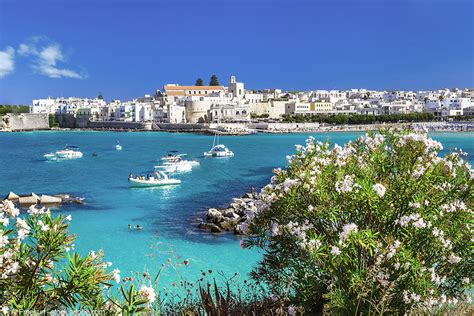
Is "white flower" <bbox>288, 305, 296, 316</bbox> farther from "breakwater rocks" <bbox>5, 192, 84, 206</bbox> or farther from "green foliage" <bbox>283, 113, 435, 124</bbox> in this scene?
"green foliage" <bbox>283, 113, 435, 124</bbox>

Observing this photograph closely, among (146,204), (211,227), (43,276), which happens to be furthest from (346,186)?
(146,204)

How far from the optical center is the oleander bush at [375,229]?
411 cm

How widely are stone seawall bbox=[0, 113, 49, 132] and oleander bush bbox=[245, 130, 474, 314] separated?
11113cm

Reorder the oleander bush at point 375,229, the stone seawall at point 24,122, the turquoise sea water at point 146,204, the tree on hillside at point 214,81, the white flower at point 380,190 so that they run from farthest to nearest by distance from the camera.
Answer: the tree on hillside at point 214,81 < the stone seawall at point 24,122 < the turquoise sea water at point 146,204 < the oleander bush at point 375,229 < the white flower at point 380,190

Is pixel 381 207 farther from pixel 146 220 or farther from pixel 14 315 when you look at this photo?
pixel 146 220

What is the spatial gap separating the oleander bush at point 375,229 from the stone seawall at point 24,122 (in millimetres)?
111133

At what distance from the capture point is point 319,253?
13.3ft

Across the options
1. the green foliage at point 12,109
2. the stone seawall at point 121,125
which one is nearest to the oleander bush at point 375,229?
the stone seawall at point 121,125

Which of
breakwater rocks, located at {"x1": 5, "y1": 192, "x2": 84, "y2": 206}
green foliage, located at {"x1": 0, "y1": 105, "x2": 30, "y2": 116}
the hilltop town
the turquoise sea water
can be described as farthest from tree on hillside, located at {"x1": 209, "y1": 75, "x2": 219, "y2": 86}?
breakwater rocks, located at {"x1": 5, "y1": 192, "x2": 84, "y2": 206}

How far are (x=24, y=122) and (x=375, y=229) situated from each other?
113m

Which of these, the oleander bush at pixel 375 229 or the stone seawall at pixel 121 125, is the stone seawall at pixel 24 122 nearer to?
the stone seawall at pixel 121 125

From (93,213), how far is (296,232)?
1661 cm

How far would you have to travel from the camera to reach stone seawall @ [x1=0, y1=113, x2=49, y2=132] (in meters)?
105

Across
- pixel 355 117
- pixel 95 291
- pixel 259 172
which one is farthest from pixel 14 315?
pixel 355 117
